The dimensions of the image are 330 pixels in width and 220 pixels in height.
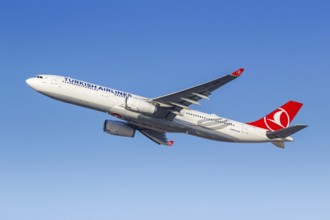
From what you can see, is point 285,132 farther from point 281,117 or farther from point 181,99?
point 181,99

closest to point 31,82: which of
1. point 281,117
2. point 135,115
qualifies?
point 135,115

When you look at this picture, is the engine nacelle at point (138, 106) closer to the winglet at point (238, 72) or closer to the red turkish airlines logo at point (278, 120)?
the winglet at point (238, 72)

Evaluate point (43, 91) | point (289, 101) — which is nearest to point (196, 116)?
point (289, 101)

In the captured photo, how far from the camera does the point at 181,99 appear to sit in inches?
2219

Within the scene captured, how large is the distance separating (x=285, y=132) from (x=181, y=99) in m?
11.5

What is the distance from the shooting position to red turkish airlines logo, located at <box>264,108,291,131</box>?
205 feet

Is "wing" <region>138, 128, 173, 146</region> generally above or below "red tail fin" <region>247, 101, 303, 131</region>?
below

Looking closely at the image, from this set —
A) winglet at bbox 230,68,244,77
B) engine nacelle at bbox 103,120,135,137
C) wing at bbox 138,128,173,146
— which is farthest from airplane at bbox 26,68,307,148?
wing at bbox 138,128,173,146

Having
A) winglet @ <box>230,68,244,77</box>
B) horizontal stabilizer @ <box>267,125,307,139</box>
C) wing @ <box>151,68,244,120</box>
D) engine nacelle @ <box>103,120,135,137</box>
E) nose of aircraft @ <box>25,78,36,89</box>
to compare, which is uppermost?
nose of aircraft @ <box>25,78,36,89</box>

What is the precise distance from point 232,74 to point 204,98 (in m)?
5.44

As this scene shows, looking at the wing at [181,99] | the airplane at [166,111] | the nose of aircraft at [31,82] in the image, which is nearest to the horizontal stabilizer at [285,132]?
the airplane at [166,111]

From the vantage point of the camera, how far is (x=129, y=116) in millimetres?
56938

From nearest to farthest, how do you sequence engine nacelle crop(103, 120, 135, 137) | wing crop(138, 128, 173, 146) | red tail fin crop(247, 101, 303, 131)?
1. red tail fin crop(247, 101, 303, 131)
2. engine nacelle crop(103, 120, 135, 137)
3. wing crop(138, 128, 173, 146)

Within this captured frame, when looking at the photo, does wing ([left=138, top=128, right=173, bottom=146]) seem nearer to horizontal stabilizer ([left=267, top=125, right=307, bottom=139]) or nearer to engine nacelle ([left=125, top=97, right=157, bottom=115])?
engine nacelle ([left=125, top=97, right=157, bottom=115])
